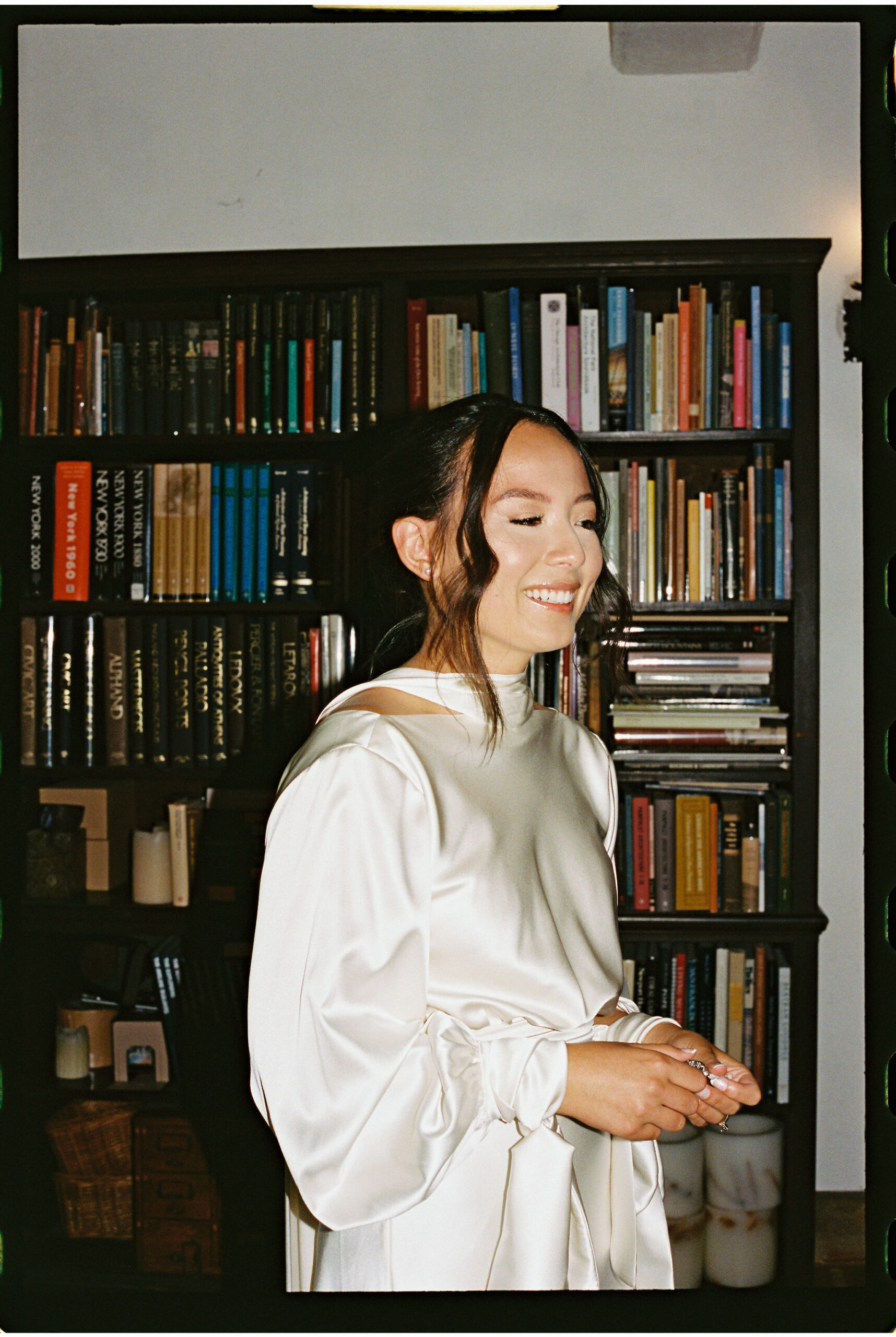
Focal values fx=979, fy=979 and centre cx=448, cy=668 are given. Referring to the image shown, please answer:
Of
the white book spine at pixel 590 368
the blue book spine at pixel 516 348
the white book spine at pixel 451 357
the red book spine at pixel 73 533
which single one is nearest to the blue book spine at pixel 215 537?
the red book spine at pixel 73 533

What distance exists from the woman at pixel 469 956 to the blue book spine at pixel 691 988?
0.98 m

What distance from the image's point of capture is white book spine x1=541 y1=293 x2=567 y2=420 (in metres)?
1.81

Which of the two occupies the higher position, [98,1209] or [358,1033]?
[358,1033]

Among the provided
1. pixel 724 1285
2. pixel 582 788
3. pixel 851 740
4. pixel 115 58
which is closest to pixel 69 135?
pixel 115 58

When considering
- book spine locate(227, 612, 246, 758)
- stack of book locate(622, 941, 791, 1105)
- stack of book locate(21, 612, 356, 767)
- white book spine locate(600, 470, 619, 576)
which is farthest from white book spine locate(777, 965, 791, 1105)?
book spine locate(227, 612, 246, 758)

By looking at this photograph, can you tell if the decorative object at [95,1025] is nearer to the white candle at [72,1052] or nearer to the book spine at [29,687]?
the white candle at [72,1052]

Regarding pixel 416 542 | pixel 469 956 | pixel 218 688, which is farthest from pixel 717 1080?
pixel 218 688

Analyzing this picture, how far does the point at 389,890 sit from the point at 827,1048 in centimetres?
155

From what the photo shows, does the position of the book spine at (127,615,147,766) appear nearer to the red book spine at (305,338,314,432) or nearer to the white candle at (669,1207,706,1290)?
the red book spine at (305,338,314,432)

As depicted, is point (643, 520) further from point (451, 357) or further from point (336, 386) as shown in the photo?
point (336, 386)

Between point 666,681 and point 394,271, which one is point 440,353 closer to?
point 394,271

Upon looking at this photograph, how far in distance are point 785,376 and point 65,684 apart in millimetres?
1477

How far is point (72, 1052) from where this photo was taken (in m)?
1.89

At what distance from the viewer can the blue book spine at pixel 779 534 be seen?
1821 millimetres
